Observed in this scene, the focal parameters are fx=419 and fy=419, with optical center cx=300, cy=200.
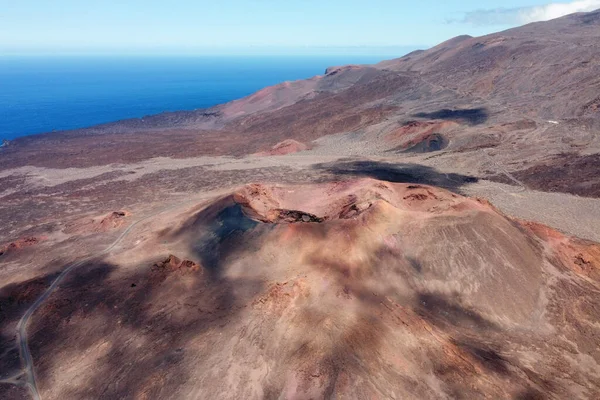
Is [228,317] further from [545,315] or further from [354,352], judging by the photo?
[545,315]

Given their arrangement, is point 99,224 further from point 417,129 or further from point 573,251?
point 417,129

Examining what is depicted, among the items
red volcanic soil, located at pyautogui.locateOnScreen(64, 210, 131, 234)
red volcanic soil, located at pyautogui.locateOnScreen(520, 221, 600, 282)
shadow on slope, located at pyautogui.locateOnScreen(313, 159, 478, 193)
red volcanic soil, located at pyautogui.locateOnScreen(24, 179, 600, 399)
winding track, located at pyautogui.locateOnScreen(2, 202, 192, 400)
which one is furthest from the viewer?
shadow on slope, located at pyautogui.locateOnScreen(313, 159, 478, 193)

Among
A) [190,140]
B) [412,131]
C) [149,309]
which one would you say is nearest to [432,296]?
[149,309]

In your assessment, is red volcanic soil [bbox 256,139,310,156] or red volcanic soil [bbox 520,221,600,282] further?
red volcanic soil [bbox 256,139,310,156]

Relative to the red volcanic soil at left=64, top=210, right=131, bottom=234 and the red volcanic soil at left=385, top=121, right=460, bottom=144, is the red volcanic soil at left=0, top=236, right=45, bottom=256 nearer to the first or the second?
the red volcanic soil at left=64, top=210, right=131, bottom=234

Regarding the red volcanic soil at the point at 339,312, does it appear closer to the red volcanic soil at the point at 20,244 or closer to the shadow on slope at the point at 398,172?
the red volcanic soil at the point at 20,244

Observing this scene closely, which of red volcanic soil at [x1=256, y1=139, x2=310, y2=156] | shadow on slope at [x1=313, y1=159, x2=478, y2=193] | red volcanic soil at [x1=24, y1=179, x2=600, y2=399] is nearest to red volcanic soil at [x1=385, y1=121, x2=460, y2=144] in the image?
shadow on slope at [x1=313, y1=159, x2=478, y2=193]

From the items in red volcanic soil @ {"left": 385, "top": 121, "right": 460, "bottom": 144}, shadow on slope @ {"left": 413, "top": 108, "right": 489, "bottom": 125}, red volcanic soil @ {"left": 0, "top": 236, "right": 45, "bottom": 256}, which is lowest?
red volcanic soil @ {"left": 0, "top": 236, "right": 45, "bottom": 256}

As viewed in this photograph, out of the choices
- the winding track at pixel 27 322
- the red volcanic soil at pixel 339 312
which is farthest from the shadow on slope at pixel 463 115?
the winding track at pixel 27 322
